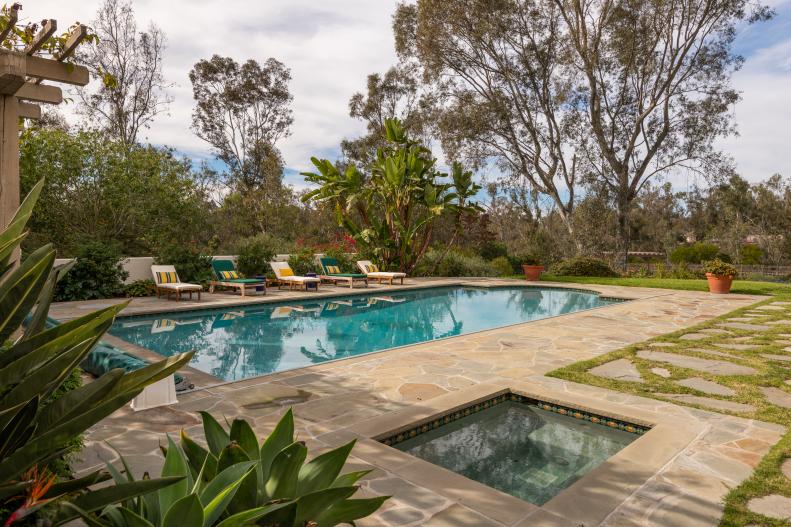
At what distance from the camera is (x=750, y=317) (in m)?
10.5

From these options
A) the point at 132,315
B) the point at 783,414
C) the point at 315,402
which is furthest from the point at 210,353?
the point at 783,414

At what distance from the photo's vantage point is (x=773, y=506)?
2.84m

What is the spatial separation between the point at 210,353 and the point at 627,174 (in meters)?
23.7

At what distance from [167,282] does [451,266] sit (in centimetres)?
1164

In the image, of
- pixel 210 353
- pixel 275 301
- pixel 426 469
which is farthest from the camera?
pixel 275 301

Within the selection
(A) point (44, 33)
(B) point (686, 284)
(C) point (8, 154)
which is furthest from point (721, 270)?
(C) point (8, 154)

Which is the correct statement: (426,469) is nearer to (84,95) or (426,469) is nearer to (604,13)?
(604,13)

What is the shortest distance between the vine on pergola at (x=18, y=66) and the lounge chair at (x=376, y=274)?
12.5m

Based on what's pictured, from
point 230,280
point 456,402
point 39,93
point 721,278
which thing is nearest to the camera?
point 39,93

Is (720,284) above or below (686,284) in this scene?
above

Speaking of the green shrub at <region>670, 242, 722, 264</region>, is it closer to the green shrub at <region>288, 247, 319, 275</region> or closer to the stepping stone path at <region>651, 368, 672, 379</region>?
the green shrub at <region>288, 247, 319, 275</region>

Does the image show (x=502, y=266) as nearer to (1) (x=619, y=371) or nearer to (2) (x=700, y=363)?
(2) (x=700, y=363)

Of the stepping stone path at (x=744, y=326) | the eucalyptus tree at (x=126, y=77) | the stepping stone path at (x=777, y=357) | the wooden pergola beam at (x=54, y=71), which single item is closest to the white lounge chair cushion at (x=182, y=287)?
the wooden pergola beam at (x=54, y=71)

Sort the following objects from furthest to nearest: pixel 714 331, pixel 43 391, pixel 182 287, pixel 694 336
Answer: pixel 182 287
pixel 714 331
pixel 694 336
pixel 43 391
